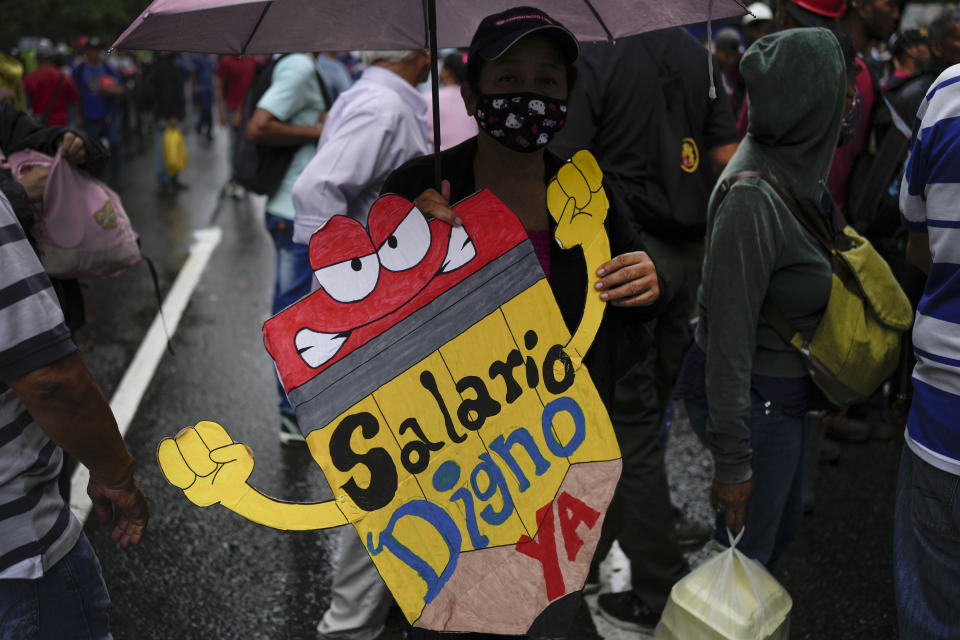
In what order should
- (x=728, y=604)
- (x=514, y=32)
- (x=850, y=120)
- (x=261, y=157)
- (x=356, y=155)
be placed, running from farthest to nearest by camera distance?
1. (x=261, y=157)
2. (x=850, y=120)
3. (x=356, y=155)
4. (x=728, y=604)
5. (x=514, y=32)

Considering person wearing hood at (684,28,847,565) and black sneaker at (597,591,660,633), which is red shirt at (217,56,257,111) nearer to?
black sneaker at (597,591,660,633)

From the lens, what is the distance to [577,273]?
206 centimetres

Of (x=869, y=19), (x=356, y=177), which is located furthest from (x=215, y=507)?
(x=869, y=19)

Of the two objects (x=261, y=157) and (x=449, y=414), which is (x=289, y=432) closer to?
(x=261, y=157)

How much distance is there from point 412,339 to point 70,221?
5.84ft

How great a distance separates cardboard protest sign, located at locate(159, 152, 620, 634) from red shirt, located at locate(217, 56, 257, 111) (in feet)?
34.5

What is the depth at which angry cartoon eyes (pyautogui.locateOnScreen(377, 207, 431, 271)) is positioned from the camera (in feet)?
5.71

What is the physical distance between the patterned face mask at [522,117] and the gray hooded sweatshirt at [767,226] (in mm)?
657

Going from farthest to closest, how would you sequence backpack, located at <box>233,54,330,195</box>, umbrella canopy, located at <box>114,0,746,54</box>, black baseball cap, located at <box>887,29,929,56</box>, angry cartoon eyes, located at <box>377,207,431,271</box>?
black baseball cap, located at <box>887,29,929,56</box> → backpack, located at <box>233,54,330,195</box> → umbrella canopy, located at <box>114,0,746,54</box> → angry cartoon eyes, located at <box>377,207,431,271</box>

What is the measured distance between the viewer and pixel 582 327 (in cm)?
189

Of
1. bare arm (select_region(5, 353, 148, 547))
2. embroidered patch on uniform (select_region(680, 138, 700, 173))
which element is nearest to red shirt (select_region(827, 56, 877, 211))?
embroidered patch on uniform (select_region(680, 138, 700, 173))

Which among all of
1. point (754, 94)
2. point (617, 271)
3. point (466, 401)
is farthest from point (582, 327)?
point (754, 94)

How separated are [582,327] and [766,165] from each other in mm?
871

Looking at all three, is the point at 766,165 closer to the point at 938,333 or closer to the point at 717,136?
the point at 938,333
